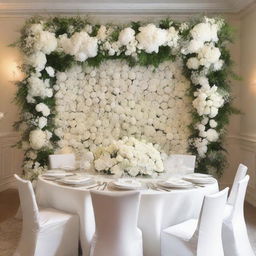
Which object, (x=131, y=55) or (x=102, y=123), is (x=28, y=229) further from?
(x=131, y=55)

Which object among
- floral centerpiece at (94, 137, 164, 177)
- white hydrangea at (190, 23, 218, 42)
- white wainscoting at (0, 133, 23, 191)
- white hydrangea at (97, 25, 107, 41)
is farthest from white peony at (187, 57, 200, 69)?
white wainscoting at (0, 133, 23, 191)

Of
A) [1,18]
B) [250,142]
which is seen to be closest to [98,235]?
[250,142]

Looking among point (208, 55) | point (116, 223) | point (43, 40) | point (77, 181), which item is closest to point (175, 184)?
point (116, 223)

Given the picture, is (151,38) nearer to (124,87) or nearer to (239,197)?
(124,87)

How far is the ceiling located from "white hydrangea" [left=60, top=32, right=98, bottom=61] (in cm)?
109

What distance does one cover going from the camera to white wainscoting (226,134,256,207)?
17.4 ft

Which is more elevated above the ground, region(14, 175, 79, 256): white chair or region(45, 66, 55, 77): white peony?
region(45, 66, 55, 77): white peony

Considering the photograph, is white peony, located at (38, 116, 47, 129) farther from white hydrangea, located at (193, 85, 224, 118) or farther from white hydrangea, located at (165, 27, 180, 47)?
white hydrangea, located at (193, 85, 224, 118)

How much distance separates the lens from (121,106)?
530cm

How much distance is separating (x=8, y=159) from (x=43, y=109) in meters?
1.57

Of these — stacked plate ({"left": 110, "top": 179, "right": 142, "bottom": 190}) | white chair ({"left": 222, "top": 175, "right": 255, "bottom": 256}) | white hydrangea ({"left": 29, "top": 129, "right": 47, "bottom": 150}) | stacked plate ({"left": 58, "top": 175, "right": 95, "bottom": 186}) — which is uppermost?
white hydrangea ({"left": 29, "top": 129, "right": 47, "bottom": 150})

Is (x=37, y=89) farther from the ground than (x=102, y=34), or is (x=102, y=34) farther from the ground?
(x=102, y=34)

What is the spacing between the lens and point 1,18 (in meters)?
6.07

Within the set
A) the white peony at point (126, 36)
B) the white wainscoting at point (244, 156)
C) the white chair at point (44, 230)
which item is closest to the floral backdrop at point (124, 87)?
the white peony at point (126, 36)
